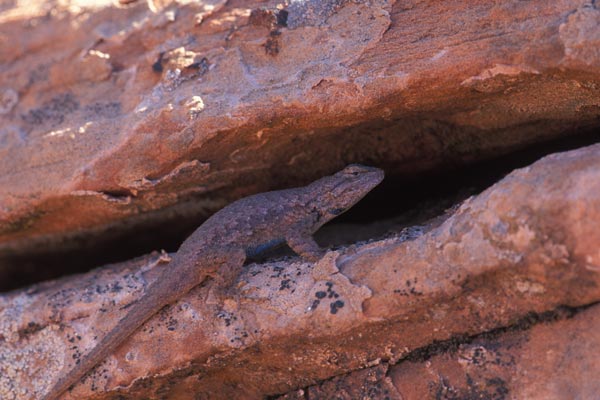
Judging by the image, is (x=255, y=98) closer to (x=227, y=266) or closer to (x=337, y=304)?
(x=227, y=266)

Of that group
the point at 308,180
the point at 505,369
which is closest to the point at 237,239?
the point at 308,180

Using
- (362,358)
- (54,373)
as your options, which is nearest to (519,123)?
(362,358)

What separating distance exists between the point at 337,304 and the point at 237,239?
98 cm

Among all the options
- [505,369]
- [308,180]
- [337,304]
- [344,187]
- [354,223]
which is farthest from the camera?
[354,223]

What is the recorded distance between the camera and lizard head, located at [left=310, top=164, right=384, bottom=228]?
4.28 m

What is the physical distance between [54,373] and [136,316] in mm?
680

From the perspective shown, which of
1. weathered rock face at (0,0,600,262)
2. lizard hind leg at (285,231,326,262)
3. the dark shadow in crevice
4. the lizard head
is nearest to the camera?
weathered rock face at (0,0,600,262)

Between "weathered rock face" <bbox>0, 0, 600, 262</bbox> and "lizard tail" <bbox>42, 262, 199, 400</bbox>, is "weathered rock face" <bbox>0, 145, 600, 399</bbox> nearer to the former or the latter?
"lizard tail" <bbox>42, 262, 199, 400</bbox>

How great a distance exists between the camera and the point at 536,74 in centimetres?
344

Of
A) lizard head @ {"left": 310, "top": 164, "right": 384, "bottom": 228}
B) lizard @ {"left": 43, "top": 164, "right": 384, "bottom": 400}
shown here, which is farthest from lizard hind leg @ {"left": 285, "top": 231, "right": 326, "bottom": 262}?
lizard head @ {"left": 310, "top": 164, "right": 384, "bottom": 228}

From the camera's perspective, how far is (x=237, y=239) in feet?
13.3

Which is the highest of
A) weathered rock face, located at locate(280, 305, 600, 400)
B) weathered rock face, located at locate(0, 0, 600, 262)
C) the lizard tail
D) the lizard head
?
weathered rock face, located at locate(0, 0, 600, 262)

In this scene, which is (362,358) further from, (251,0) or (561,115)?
(251,0)

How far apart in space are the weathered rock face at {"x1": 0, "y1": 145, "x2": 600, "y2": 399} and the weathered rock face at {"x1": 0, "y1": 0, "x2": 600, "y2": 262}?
649mm
